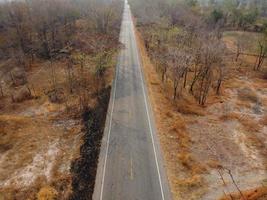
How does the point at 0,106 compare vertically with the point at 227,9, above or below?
below

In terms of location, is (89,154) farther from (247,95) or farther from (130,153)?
Answer: (247,95)

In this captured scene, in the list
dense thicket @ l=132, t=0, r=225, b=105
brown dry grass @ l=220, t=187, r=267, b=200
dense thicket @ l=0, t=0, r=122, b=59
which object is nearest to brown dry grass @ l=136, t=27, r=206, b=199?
dense thicket @ l=132, t=0, r=225, b=105

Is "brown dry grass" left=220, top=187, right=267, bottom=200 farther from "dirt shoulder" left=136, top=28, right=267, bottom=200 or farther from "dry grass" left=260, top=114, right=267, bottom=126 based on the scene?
"dry grass" left=260, top=114, right=267, bottom=126

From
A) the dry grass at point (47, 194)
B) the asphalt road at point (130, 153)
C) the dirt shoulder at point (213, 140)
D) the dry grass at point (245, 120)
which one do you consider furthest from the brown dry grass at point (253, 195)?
the dry grass at point (47, 194)

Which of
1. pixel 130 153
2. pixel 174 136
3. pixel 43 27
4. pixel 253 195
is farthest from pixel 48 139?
pixel 43 27

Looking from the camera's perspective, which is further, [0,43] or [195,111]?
[0,43]

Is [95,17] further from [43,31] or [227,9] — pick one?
[227,9]

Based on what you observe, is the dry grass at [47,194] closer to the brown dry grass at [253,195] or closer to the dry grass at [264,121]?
the brown dry grass at [253,195]

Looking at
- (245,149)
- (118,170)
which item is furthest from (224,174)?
(118,170)

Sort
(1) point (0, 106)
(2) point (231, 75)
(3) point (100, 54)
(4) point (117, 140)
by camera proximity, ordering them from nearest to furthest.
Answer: (4) point (117, 140) < (1) point (0, 106) < (3) point (100, 54) < (2) point (231, 75)
